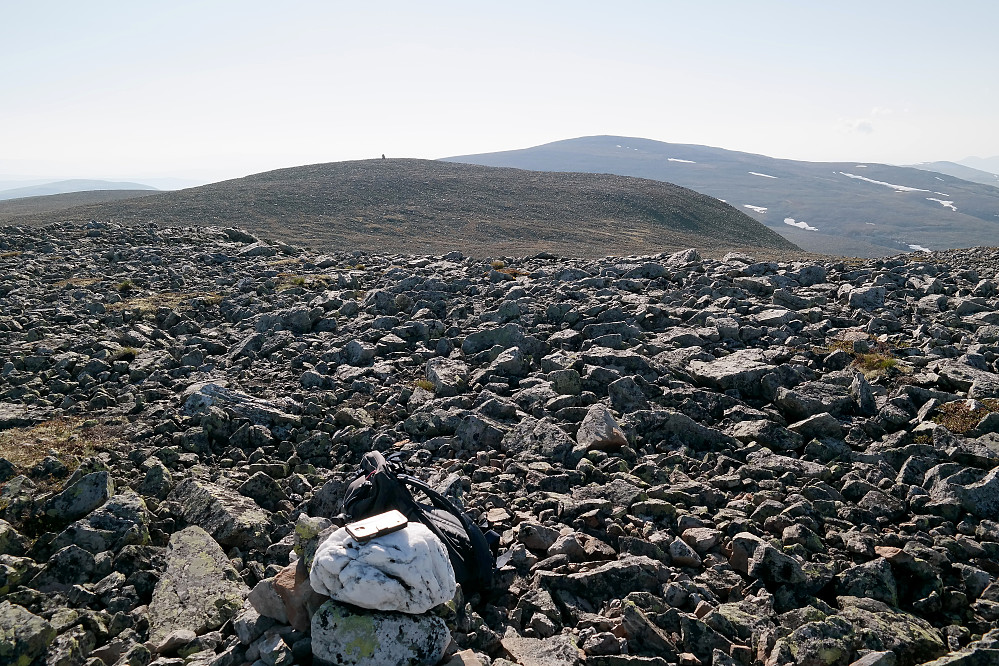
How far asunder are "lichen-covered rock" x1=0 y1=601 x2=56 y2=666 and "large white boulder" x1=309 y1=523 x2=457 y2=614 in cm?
241

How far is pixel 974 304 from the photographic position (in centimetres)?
1158

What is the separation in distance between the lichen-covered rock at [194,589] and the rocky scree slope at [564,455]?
29 mm

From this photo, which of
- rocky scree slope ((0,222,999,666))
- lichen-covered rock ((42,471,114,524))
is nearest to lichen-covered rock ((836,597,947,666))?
rocky scree slope ((0,222,999,666))

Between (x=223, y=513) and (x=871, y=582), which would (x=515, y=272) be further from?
(x=871, y=582)

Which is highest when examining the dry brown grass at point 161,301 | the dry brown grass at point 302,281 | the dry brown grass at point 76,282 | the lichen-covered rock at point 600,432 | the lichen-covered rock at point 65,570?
the dry brown grass at point 76,282

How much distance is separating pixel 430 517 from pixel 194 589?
223 cm

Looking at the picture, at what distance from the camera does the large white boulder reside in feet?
13.6

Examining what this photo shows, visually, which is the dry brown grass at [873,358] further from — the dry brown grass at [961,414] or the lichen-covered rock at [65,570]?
the lichen-covered rock at [65,570]

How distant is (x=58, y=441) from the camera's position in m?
8.99

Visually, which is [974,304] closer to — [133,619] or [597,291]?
[597,291]

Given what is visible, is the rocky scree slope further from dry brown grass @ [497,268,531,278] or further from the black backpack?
dry brown grass @ [497,268,531,278]

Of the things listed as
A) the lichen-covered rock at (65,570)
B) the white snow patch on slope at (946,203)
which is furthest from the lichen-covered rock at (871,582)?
the white snow patch on slope at (946,203)

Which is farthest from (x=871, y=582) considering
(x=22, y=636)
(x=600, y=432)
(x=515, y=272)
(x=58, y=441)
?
(x=515, y=272)

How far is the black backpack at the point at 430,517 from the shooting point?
5387mm
